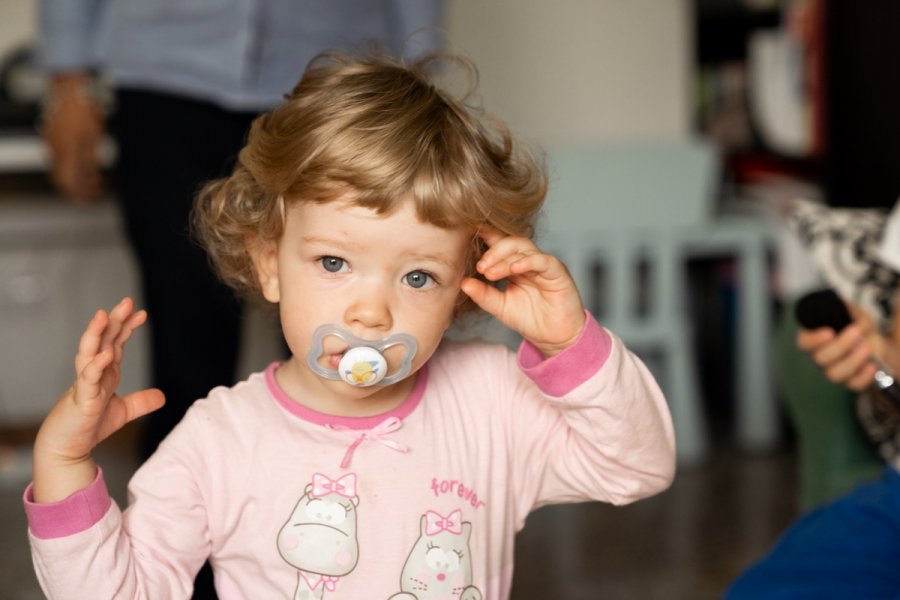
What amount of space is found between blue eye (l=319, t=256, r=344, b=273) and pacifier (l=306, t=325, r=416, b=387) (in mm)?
47

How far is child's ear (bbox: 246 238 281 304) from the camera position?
994 mm

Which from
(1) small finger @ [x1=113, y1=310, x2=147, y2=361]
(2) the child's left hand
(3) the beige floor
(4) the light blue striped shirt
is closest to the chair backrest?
(3) the beige floor

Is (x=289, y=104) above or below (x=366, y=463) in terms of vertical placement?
above

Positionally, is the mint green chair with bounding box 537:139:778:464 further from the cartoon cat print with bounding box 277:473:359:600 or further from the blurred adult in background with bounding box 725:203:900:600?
the cartoon cat print with bounding box 277:473:359:600

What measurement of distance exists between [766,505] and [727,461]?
29cm

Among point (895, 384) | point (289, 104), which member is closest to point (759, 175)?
point (895, 384)

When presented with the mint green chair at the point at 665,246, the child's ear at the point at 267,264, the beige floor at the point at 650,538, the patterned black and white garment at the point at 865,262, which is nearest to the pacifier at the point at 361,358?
the child's ear at the point at 267,264

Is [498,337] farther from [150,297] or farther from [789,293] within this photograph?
[150,297]

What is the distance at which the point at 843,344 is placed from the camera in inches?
51.1

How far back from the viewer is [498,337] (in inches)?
93.4

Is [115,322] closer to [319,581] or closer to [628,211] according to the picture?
[319,581]

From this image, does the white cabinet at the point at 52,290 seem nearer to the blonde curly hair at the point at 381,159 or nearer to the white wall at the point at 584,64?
the white wall at the point at 584,64

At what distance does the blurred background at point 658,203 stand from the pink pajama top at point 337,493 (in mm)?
1141

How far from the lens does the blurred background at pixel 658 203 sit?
7.34 feet
